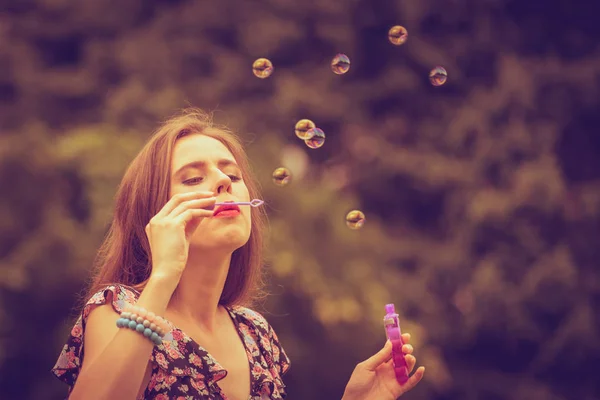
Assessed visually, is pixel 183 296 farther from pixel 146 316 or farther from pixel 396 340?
pixel 396 340

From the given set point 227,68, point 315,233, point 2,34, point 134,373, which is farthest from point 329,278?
point 134,373

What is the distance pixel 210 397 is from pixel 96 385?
30 cm

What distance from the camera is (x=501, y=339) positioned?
5320 millimetres

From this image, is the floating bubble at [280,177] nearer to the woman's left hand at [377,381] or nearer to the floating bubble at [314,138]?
the floating bubble at [314,138]

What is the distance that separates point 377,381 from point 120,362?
30.4 inches

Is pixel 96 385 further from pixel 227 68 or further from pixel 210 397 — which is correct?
pixel 227 68

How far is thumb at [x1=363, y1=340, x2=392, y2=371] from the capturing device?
211cm

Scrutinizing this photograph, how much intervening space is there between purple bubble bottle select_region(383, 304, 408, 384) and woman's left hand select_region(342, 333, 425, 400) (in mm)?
31

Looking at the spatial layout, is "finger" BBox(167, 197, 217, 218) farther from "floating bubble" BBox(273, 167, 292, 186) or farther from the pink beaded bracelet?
"floating bubble" BBox(273, 167, 292, 186)

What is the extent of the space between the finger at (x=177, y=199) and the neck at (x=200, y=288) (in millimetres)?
154

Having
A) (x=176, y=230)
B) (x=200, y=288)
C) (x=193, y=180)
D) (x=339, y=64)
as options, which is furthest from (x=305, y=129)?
(x=176, y=230)

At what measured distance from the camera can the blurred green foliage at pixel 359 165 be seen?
15.9 ft

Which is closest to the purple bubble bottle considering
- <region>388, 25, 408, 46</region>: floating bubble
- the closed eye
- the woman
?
the woman

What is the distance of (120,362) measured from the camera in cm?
Answer: 167
